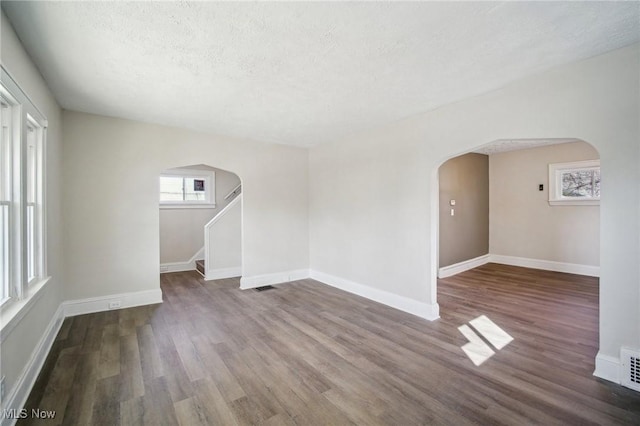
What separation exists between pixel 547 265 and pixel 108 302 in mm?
8113

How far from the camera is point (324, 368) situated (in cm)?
241

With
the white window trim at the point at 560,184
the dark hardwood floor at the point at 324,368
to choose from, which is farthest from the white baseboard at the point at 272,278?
the white window trim at the point at 560,184

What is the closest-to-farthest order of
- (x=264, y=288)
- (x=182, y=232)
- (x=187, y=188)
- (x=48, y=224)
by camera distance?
(x=48, y=224)
(x=264, y=288)
(x=182, y=232)
(x=187, y=188)

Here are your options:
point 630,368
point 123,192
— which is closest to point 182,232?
point 123,192

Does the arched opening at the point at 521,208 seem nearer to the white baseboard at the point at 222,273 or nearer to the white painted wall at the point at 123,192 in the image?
the white painted wall at the point at 123,192

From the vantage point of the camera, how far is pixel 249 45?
2.08 meters

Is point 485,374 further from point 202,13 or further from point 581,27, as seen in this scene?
point 202,13

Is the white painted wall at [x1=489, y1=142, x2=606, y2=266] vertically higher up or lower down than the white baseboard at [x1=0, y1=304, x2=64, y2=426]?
higher up

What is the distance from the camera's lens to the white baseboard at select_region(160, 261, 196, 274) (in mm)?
6165

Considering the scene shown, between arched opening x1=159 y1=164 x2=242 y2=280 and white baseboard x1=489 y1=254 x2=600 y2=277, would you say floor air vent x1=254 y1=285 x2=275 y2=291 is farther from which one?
white baseboard x1=489 y1=254 x2=600 y2=277

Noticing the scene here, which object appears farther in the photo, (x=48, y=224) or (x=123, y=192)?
(x=123, y=192)

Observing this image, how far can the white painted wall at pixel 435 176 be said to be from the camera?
6.97 feet

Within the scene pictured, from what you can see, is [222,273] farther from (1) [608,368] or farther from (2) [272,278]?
(1) [608,368]

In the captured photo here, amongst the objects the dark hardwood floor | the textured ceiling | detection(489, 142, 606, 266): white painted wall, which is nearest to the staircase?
the dark hardwood floor
